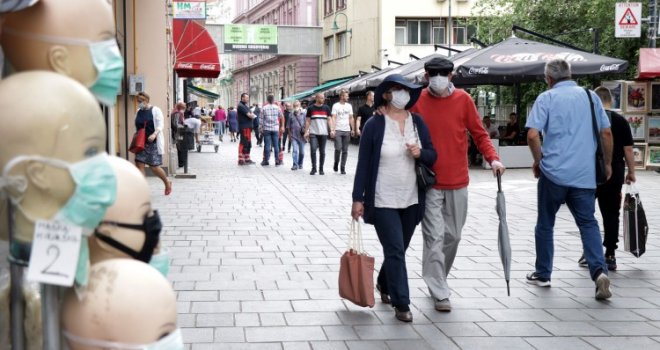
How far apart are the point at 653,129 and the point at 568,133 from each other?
47.8 ft

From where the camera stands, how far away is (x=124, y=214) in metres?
2.46

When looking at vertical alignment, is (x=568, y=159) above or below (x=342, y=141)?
above

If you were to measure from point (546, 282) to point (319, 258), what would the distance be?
2.20 m

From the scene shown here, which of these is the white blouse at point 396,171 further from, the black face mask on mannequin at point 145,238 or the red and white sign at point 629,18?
the red and white sign at point 629,18

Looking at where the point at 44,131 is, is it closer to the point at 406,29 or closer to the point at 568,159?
the point at 568,159

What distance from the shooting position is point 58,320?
2.35m

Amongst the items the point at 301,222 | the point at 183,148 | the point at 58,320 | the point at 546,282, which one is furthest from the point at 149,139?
the point at 58,320

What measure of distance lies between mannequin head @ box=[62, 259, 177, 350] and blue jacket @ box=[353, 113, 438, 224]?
11.3 feet

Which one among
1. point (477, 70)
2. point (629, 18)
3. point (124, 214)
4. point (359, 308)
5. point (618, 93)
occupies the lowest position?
point (359, 308)

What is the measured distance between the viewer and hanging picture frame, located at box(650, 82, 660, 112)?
19.6m

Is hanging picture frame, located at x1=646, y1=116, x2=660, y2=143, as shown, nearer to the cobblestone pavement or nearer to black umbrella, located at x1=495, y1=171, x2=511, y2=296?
the cobblestone pavement

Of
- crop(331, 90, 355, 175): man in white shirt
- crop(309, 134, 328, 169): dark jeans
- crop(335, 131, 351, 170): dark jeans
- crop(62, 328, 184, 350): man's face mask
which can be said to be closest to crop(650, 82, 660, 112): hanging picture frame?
crop(331, 90, 355, 175): man in white shirt

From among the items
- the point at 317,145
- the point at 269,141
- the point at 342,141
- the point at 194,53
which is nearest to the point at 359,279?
the point at 342,141

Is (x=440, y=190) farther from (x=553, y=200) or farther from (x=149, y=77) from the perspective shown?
(x=149, y=77)
